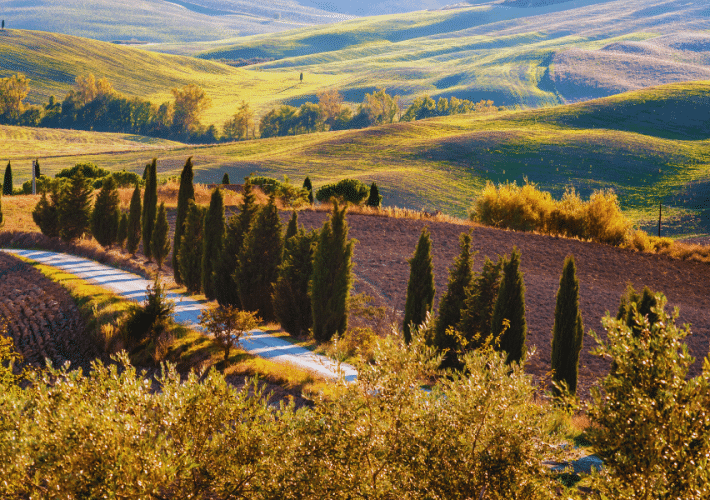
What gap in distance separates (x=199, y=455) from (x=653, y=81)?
18237 cm

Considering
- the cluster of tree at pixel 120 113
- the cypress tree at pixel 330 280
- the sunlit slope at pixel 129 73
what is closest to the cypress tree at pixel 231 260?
the cypress tree at pixel 330 280

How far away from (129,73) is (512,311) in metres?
170

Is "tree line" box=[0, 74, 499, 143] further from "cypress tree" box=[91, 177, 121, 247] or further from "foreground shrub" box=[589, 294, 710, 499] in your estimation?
"foreground shrub" box=[589, 294, 710, 499]

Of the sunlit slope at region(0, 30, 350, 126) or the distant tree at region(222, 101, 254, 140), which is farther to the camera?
the sunlit slope at region(0, 30, 350, 126)

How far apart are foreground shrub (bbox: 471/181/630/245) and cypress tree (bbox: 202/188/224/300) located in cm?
1913

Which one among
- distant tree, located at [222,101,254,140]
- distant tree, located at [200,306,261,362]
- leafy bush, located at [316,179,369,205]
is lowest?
distant tree, located at [200,306,261,362]

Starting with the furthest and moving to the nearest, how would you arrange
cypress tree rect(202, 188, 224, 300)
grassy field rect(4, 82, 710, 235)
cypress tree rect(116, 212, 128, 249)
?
grassy field rect(4, 82, 710, 235)
cypress tree rect(116, 212, 128, 249)
cypress tree rect(202, 188, 224, 300)

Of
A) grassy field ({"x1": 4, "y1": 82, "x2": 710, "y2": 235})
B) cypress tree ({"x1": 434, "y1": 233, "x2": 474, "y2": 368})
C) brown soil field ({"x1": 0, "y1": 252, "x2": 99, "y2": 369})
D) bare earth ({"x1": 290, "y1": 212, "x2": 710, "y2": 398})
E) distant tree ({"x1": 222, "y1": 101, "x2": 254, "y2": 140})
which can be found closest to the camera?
cypress tree ({"x1": 434, "y1": 233, "x2": 474, "y2": 368})

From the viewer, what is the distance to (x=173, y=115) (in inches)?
4483

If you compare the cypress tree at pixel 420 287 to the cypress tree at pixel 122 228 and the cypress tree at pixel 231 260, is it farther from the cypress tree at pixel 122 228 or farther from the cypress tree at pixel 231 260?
the cypress tree at pixel 122 228

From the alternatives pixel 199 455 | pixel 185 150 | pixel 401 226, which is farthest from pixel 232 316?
pixel 185 150

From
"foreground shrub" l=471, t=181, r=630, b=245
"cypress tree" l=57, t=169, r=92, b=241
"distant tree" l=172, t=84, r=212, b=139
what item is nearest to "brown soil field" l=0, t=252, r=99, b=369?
"cypress tree" l=57, t=169, r=92, b=241

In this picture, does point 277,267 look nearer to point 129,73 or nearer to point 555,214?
point 555,214

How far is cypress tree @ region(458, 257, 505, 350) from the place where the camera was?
13070mm
